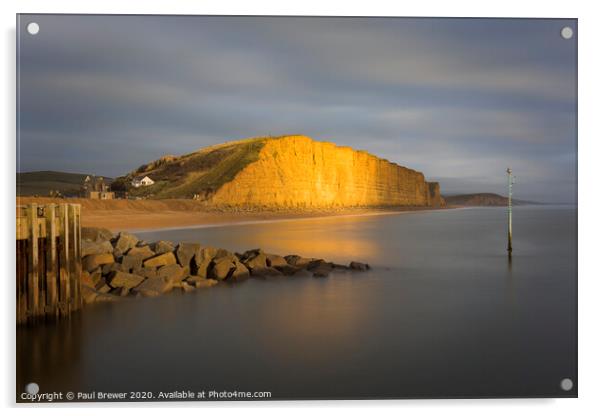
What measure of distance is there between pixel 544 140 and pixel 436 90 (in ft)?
4.01

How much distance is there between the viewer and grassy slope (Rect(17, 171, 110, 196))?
4.37 m

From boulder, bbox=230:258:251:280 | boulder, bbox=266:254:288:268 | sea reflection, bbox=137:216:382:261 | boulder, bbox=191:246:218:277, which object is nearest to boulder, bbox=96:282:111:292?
boulder, bbox=191:246:218:277

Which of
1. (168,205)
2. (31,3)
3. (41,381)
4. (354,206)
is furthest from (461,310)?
(354,206)

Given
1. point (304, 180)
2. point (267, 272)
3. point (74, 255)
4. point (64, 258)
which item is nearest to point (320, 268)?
point (267, 272)

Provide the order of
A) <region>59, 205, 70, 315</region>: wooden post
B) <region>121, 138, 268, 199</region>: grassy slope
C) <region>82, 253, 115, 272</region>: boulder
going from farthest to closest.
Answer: <region>121, 138, 268, 199</region>: grassy slope
<region>82, 253, 115, 272</region>: boulder
<region>59, 205, 70, 315</region>: wooden post

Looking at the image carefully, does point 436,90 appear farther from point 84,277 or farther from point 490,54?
point 84,277

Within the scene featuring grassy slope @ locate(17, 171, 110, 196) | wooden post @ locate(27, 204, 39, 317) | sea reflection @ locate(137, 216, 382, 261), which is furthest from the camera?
sea reflection @ locate(137, 216, 382, 261)

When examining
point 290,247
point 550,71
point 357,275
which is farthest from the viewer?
point 290,247

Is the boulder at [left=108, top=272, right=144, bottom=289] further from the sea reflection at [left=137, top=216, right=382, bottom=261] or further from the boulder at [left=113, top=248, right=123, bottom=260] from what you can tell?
the sea reflection at [left=137, top=216, right=382, bottom=261]

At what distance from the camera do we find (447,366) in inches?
167

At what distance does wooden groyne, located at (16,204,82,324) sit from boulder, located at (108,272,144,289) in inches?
26.5

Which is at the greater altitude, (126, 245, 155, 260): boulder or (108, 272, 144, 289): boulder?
(126, 245, 155, 260): boulder

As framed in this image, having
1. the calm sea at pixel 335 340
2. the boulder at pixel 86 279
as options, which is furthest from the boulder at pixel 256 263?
the boulder at pixel 86 279

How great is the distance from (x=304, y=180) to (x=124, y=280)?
72.1 feet
